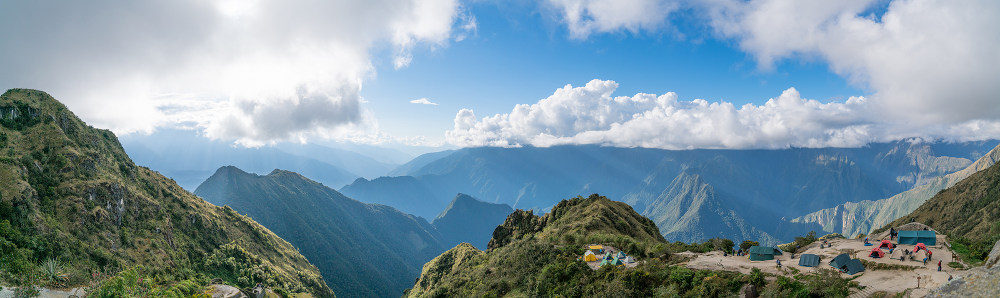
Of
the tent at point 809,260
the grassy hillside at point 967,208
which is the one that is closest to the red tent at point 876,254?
the tent at point 809,260

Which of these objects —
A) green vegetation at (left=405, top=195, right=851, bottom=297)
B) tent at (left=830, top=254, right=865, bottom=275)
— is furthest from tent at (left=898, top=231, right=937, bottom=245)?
green vegetation at (left=405, top=195, right=851, bottom=297)

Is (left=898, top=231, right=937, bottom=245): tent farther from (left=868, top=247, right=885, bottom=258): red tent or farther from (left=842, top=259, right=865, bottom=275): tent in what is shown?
(left=842, top=259, right=865, bottom=275): tent

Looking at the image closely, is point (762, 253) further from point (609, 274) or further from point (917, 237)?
point (609, 274)

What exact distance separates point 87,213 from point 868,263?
115 m

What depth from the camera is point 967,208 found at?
150500 millimetres

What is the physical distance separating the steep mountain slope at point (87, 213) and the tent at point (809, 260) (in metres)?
77.6

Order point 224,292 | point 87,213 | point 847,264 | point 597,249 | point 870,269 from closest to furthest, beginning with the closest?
point 870,269 → point 847,264 → point 597,249 → point 224,292 → point 87,213

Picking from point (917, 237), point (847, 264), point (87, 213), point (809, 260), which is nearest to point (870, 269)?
point (847, 264)

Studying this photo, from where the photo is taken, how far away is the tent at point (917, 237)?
38500mm

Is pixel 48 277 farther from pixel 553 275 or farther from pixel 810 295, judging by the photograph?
pixel 810 295

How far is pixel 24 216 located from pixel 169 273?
85.1 feet

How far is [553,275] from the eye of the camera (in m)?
47.0

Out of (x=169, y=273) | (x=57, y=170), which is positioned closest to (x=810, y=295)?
(x=169, y=273)

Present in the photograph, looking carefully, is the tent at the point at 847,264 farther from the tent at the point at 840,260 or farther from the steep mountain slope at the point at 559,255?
the steep mountain slope at the point at 559,255
